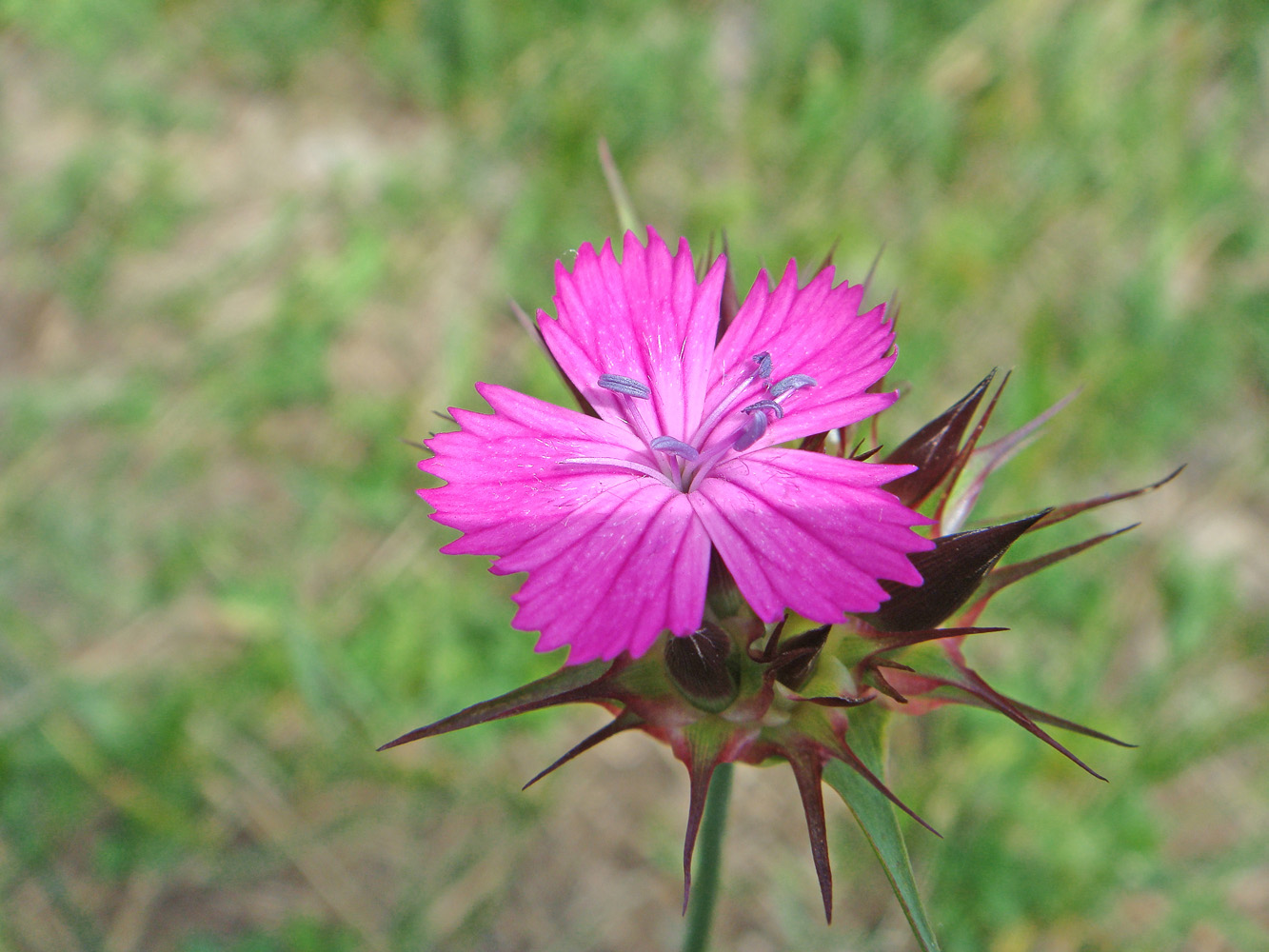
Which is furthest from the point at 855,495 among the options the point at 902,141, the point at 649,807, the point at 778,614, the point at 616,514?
the point at 902,141

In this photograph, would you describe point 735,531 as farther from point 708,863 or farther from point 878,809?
point 708,863

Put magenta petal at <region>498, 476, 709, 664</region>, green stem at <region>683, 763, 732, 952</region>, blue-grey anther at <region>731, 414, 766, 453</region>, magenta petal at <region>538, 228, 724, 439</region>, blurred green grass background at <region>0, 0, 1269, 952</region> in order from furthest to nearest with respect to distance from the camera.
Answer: blurred green grass background at <region>0, 0, 1269, 952</region> < green stem at <region>683, 763, 732, 952</region> < magenta petal at <region>538, 228, 724, 439</region> < blue-grey anther at <region>731, 414, 766, 453</region> < magenta petal at <region>498, 476, 709, 664</region>

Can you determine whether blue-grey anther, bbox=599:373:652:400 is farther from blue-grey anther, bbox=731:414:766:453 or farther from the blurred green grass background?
the blurred green grass background

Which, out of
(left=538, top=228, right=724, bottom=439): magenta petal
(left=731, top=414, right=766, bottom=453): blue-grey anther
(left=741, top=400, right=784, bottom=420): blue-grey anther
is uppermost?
(left=538, top=228, right=724, bottom=439): magenta petal

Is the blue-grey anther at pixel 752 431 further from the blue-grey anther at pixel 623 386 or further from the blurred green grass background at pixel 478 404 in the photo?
the blurred green grass background at pixel 478 404

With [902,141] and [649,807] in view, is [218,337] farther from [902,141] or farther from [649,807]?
[902,141]

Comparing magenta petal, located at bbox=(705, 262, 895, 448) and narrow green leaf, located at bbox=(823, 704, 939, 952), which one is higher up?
magenta petal, located at bbox=(705, 262, 895, 448)

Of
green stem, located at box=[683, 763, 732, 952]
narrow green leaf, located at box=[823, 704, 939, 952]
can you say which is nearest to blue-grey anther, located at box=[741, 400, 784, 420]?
narrow green leaf, located at box=[823, 704, 939, 952]

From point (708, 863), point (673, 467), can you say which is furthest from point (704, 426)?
point (708, 863)
